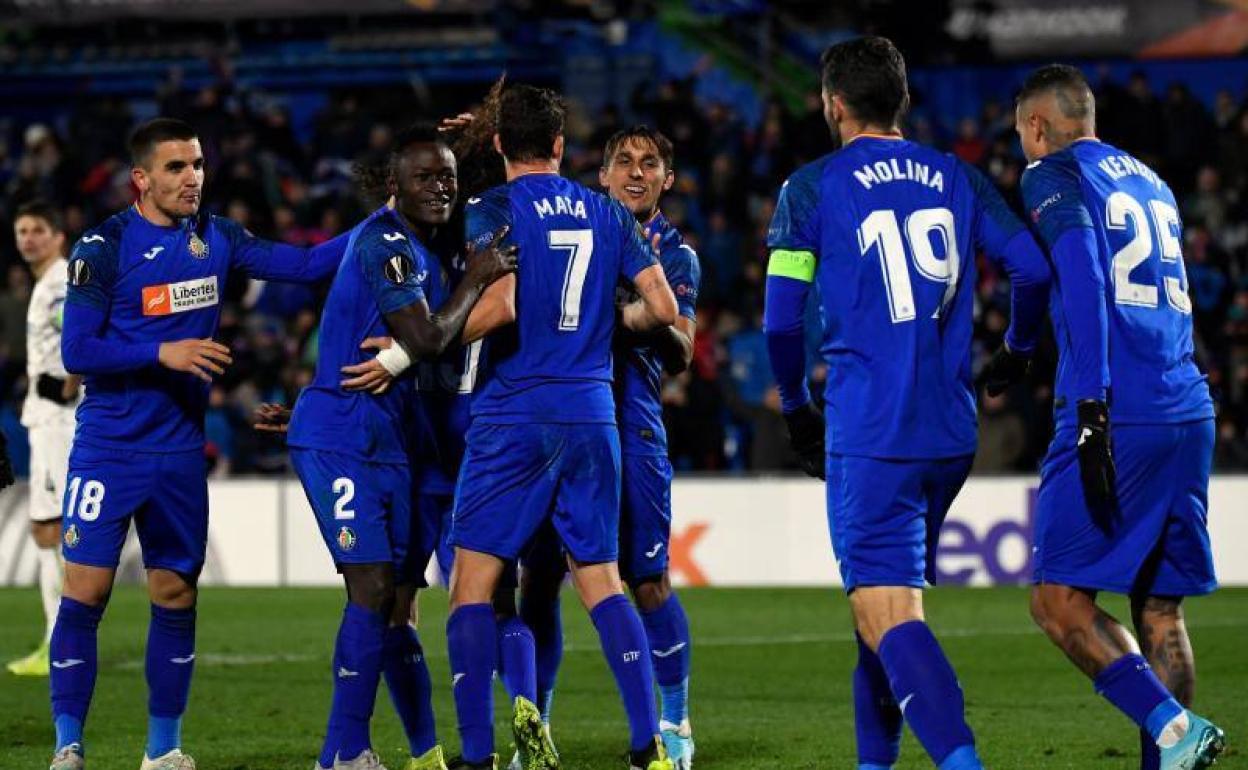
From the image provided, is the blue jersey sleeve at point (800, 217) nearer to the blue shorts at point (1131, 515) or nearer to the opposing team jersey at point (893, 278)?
the opposing team jersey at point (893, 278)

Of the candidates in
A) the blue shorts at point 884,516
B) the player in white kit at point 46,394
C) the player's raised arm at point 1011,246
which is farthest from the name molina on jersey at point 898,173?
the player in white kit at point 46,394

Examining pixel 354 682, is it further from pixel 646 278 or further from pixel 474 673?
pixel 646 278

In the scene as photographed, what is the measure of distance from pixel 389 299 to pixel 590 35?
19.3 meters

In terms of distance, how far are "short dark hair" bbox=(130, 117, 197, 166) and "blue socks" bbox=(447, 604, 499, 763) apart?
2187 mm

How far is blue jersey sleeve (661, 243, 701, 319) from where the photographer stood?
8414mm

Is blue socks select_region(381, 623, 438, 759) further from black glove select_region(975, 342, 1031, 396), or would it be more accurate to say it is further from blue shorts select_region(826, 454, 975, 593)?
black glove select_region(975, 342, 1031, 396)

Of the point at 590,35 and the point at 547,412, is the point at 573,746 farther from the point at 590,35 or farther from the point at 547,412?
the point at 590,35

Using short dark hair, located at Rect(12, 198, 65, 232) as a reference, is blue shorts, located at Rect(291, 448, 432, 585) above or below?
below

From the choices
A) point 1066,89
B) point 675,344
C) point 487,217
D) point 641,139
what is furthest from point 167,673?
point 1066,89

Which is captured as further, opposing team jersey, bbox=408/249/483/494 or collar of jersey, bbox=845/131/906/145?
opposing team jersey, bbox=408/249/483/494

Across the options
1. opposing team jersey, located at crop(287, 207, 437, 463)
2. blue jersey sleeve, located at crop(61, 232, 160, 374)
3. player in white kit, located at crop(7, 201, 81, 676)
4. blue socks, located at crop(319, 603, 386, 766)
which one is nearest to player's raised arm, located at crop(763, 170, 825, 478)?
opposing team jersey, located at crop(287, 207, 437, 463)

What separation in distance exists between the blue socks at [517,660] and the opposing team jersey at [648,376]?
856 mm

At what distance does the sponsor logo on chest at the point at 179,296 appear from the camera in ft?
25.8

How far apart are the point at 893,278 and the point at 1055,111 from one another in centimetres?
112
